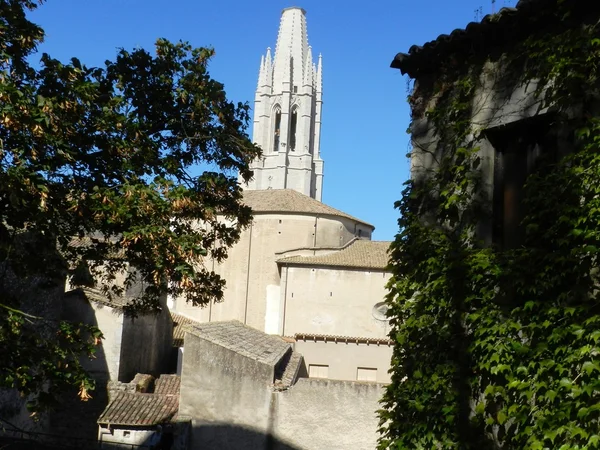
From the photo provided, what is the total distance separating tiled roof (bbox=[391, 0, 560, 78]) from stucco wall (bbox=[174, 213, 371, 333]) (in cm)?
3679

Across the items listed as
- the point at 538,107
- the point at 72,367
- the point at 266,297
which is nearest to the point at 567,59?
the point at 538,107

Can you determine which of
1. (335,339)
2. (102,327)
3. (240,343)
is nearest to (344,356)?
(335,339)

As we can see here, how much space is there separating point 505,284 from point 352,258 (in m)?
34.2

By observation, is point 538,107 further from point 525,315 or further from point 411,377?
point 411,377

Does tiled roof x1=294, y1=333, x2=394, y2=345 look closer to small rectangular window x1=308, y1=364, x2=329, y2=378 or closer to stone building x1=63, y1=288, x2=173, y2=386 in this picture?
small rectangular window x1=308, y1=364, x2=329, y2=378

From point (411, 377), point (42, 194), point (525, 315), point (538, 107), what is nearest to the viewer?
point (525, 315)

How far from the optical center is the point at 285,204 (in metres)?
46.4

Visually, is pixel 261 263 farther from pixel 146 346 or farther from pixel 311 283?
pixel 146 346

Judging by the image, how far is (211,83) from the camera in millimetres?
11578

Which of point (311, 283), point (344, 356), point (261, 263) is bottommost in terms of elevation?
point (344, 356)

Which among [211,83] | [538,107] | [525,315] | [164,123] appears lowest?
[525,315]

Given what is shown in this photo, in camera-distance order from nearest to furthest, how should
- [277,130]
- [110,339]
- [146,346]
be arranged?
[110,339] < [146,346] < [277,130]

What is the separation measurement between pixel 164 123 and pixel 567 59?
282 inches

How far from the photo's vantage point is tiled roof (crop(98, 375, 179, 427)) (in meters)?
19.2
